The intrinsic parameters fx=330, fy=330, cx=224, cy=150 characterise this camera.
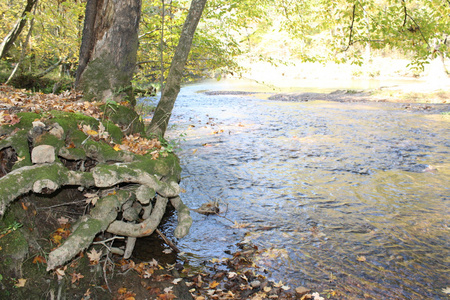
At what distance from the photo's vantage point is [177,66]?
693 centimetres

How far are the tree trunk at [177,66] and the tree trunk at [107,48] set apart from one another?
1005 mm

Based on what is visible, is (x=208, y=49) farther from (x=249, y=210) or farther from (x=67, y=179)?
(x=67, y=179)

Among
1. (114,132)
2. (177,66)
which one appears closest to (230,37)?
(177,66)

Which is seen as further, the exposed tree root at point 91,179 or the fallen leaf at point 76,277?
the fallen leaf at point 76,277

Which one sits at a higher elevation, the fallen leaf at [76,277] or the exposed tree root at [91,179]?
the exposed tree root at [91,179]

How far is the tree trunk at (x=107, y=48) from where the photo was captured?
19.5 ft

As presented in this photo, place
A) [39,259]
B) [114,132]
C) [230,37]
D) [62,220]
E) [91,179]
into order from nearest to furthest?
[39,259], [91,179], [62,220], [114,132], [230,37]

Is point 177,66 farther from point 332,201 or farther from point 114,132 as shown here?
point 332,201

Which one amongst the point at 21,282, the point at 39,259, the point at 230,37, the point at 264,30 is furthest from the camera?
the point at 264,30

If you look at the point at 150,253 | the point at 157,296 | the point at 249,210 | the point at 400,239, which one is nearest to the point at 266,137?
the point at 249,210

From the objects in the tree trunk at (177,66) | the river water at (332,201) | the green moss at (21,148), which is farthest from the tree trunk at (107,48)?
the river water at (332,201)

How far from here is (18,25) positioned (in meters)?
10.2

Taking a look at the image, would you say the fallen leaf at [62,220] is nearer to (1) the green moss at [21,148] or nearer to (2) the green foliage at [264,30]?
(1) the green moss at [21,148]

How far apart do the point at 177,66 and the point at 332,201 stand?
4.28 meters
